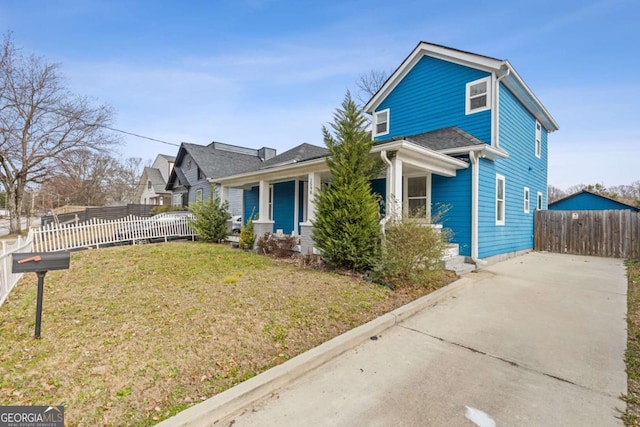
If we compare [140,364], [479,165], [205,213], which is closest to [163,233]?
[205,213]

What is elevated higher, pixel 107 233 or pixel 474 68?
pixel 474 68

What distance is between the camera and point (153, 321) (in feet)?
12.4

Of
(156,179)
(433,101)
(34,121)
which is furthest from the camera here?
(156,179)

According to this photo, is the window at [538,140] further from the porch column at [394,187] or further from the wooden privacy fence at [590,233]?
the porch column at [394,187]

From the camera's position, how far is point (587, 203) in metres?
16.0

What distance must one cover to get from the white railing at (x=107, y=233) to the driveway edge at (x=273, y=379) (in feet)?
32.3

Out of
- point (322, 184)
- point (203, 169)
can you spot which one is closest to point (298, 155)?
point (322, 184)

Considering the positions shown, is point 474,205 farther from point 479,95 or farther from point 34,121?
point 34,121

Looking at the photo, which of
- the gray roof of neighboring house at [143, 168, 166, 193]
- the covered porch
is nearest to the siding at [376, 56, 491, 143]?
the covered porch

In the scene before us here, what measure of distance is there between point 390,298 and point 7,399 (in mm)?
4581

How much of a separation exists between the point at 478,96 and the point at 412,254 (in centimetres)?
695

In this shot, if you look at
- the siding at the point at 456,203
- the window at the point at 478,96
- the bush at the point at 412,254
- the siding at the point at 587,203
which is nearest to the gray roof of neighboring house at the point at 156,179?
the siding at the point at 456,203

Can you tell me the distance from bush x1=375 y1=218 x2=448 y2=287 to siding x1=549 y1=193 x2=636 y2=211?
589 inches

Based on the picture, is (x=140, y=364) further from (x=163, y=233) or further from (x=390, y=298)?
(x=163, y=233)
